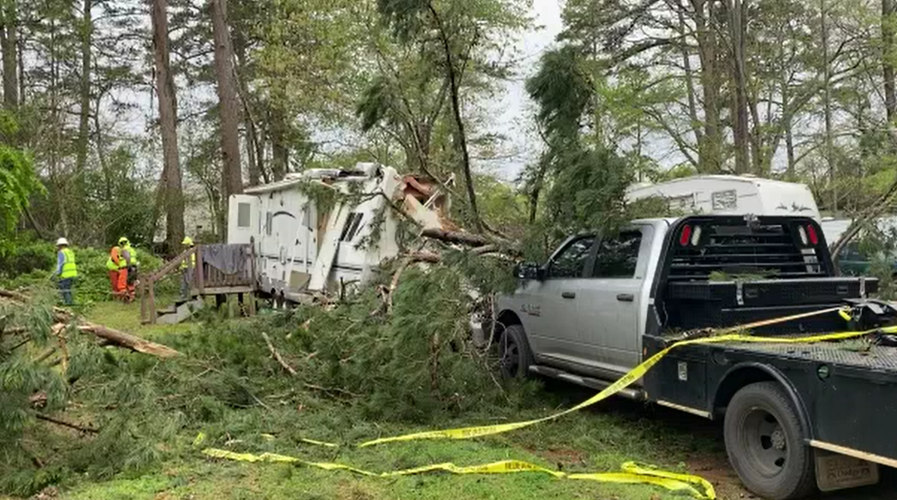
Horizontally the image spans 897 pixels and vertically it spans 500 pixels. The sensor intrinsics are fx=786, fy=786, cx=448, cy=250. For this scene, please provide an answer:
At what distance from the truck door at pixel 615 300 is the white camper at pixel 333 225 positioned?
13.7 feet

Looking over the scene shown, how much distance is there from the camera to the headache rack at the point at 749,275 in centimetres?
602

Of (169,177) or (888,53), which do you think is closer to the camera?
(888,53)

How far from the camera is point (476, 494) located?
4.79 m

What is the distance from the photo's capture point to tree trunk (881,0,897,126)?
777 inches

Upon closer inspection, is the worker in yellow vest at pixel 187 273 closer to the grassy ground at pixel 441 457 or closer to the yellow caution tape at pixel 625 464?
the grassy ground at pixel 441 457

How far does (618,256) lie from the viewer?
6766 millimetres

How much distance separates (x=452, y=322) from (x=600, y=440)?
154cm

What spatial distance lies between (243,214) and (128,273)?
15.0 feet

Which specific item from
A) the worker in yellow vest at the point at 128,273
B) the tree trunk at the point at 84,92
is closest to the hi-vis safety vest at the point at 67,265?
the worker in yellow vest at the point at 128,273

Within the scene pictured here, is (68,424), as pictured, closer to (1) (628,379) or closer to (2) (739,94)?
(1) (628,379)

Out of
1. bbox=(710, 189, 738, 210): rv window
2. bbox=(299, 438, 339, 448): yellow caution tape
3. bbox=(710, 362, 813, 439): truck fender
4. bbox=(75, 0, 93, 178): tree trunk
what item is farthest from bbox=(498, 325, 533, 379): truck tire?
bbox=(75, 0, 93, 178): tree trunk

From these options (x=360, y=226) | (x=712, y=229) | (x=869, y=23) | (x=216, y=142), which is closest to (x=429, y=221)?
(x=360, y=226)

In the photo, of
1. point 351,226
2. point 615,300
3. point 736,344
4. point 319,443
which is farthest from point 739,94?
point 319,443

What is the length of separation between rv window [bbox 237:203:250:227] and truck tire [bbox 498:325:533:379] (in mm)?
9567
